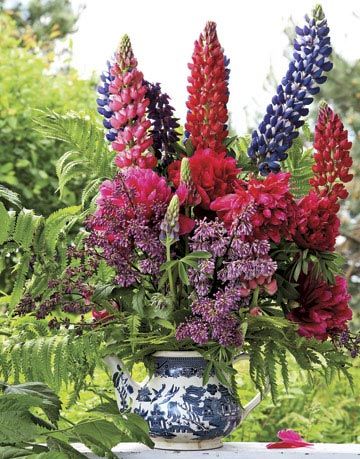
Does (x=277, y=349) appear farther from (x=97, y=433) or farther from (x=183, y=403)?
(x=97, y=433)

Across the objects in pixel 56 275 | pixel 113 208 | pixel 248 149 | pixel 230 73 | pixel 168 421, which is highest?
pixel 230 73

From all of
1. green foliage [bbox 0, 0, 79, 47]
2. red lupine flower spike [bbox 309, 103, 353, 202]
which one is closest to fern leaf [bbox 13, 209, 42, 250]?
red lupine flower spike [bbox 309, 103, 353, 202]

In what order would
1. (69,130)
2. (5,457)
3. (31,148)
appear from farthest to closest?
(31,148) < (69,130) < (5,457)

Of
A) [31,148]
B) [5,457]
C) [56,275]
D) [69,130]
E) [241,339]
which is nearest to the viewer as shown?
[5,457]

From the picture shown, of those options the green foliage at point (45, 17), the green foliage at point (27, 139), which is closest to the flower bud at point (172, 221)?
the green foliage at point (27, 139)

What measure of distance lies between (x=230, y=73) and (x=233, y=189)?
0.24m

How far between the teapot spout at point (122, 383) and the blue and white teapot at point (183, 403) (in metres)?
0.02

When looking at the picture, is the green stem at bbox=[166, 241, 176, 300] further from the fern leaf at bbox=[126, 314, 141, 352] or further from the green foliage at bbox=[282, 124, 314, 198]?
the green foliage at bbox=[282, 124, 314, 198]

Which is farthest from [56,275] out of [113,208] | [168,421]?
[168,421]

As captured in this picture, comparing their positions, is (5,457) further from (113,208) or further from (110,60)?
(110,60)

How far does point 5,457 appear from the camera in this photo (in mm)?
1224

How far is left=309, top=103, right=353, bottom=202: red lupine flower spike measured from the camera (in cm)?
163

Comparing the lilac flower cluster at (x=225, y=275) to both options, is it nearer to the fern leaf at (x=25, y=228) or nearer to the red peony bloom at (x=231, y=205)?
the red peony bloom at (x=231, y=205)

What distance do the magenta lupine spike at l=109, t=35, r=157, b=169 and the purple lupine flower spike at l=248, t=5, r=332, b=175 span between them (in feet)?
0.64
